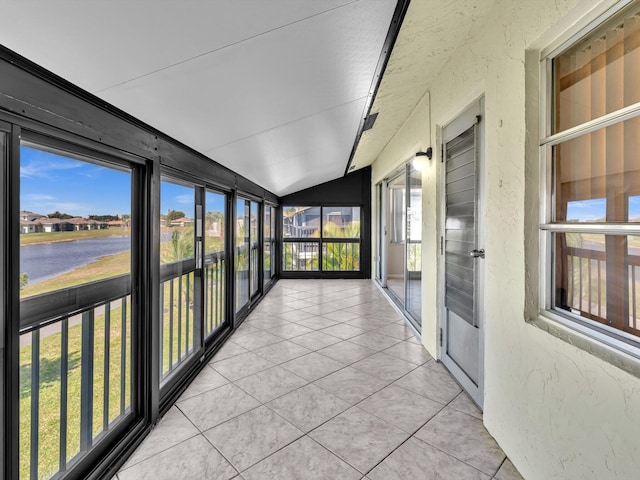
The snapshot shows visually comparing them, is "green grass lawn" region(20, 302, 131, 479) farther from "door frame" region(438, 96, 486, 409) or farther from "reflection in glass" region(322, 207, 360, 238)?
"reflection in glass" region(322, 207, 360, 238)

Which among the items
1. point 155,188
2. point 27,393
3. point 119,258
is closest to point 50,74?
point 155,188

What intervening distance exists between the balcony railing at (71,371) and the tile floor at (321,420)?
0.99 feet

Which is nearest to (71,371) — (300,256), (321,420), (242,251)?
(321,420)

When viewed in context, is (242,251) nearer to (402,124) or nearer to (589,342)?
(402,124)

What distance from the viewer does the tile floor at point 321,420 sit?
5.43 feet

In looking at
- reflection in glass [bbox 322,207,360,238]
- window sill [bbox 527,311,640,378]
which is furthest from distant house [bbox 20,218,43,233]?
reflection in glass [bbox 322,207,360,238]

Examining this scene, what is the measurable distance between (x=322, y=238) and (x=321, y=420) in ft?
18.3

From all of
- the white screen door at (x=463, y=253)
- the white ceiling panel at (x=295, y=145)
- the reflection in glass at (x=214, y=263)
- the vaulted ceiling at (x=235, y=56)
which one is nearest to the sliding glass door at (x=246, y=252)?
the reflection in glass at (x=214, y=263)

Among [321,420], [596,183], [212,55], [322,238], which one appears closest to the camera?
[596,183]

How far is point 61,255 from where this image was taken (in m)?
1.45

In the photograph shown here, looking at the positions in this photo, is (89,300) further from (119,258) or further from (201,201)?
(201,201)

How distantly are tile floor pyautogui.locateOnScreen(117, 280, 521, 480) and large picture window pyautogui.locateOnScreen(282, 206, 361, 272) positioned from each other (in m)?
4.05

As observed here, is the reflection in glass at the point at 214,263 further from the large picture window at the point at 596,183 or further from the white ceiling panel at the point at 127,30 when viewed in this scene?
the large picture window at the point at 596,183

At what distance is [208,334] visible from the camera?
3295 mm
